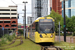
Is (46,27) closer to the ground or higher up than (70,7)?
closer to the ground

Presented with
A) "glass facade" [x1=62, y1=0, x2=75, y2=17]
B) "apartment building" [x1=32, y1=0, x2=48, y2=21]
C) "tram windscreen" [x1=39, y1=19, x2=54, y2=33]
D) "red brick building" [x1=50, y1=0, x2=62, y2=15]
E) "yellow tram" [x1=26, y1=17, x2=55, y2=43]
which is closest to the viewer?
"yellow tram" [x1=26, y1=17, x2=55, y2=43]

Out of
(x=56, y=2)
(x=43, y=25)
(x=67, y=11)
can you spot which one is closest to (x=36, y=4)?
(x=56, y=2)

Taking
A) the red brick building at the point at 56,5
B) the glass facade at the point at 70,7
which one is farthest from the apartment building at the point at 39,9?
the glass facade at the point at 70,7

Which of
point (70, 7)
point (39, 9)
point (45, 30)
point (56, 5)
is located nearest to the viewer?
point (45, 30)

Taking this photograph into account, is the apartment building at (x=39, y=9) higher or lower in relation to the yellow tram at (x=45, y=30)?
higher

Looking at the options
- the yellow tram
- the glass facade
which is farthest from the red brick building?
the yellow tram

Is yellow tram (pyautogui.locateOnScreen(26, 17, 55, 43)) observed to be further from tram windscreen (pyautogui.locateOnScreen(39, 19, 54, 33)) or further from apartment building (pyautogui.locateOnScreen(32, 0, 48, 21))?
apartment building (pyautogui.locateOnScreen(32, 0, 48, 21))

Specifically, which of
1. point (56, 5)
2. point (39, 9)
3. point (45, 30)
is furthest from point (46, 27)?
point (56, 5)

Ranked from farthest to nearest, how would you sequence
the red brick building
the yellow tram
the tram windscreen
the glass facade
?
the red brick building → the glass facade → the tram windscreen → the yellow tram

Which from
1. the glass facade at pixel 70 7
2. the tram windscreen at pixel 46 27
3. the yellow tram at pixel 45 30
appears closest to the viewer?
the yellow tram at pixel 45 30

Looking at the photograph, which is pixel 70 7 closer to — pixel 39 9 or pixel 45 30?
pixel 39 9

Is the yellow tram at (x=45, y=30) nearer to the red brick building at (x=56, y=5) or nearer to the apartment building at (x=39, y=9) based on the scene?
the apartment building at (x=39, y=9)

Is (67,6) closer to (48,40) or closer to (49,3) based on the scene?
(49,3)

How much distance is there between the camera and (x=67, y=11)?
86.4m
